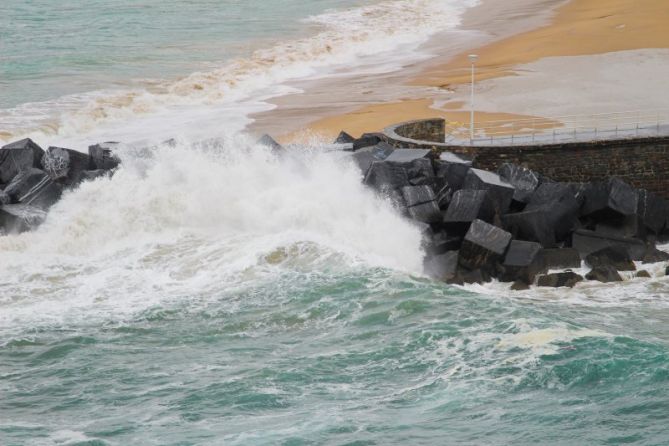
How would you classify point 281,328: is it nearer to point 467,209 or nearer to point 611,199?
point 467,209

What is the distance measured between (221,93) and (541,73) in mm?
9354

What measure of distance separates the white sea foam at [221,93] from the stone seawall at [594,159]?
8.94 m

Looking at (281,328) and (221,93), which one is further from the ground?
(221,93)

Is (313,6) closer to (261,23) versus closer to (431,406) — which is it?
(261,23)

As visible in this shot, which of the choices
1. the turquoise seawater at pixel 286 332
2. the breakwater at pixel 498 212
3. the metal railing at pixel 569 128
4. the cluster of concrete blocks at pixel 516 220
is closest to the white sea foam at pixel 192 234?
the turquoise seawater at pixel 286 332

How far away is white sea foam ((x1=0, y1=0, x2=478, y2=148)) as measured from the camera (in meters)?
29.3

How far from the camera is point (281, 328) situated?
15.5 meters

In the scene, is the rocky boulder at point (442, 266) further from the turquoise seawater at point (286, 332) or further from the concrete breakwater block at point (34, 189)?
the concrete breakwater block at point (34, 189)

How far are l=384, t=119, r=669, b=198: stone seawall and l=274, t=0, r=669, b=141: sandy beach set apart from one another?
16.7ft

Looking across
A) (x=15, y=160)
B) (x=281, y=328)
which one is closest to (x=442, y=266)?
(x=281, y=328)

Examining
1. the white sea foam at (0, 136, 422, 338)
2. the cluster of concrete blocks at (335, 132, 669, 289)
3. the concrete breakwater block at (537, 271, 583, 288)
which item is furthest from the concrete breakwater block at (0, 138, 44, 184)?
the concrete breakwater block at (537, 271, 583, 288)

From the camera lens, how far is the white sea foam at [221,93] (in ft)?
96.2

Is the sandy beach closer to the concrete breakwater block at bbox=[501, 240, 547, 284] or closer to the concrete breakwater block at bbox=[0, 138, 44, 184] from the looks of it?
the concrete breakwater block at bbox=[0, 138, 44, 184]

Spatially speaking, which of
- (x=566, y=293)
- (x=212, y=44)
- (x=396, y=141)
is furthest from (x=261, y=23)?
(x=566, y=293)
